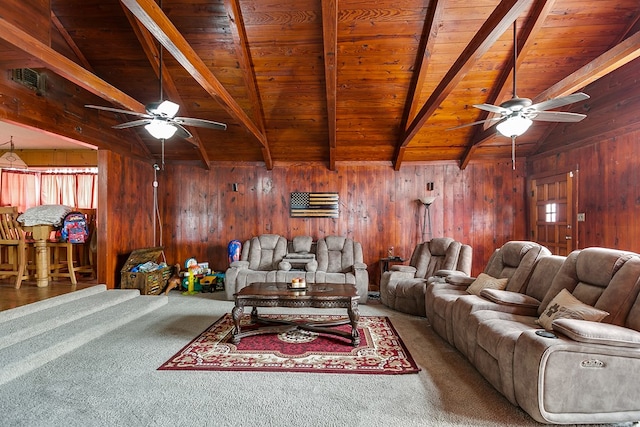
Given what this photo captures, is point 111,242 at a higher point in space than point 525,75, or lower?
lower

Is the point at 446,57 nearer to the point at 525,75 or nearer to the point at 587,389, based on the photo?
the point at 525,75

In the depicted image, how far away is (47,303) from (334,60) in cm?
444

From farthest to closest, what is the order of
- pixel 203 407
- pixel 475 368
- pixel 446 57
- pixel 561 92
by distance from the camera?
pixel 446 57
pixel 561 92
pixel 475 368
pixel 203 407

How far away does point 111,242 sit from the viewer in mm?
5137

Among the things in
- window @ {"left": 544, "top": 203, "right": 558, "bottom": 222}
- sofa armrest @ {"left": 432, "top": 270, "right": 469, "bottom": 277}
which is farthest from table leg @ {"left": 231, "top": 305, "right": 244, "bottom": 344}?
window @ {"left": 544, "top": 203, "right": 558, "bottom": 222}

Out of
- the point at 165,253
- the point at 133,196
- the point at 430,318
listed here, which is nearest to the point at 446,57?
the point at 430,318

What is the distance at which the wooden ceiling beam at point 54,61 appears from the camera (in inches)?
97.7

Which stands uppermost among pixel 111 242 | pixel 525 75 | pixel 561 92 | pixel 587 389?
pixel 525 75

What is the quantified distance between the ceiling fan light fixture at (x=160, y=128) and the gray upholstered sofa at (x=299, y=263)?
2457mm

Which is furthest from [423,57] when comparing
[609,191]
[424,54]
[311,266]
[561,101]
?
[311,266]

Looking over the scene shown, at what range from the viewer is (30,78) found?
150 inches

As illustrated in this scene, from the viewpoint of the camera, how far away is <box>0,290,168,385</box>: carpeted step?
103 inches

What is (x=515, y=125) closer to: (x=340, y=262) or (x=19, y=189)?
(x=340, y=262)

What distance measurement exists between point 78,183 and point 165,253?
2878mm
